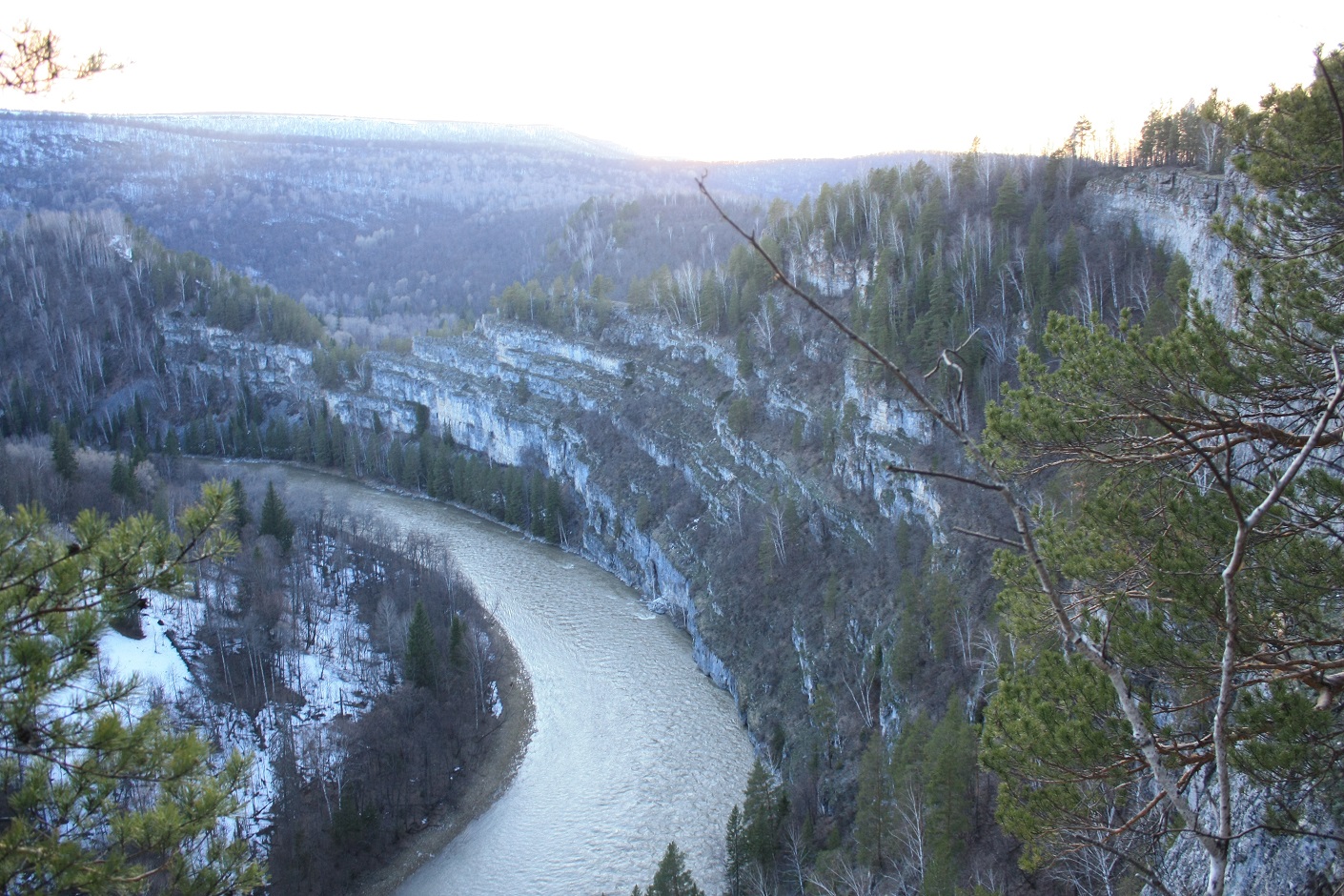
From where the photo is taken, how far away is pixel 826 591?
68.9 ft

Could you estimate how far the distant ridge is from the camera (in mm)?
115500

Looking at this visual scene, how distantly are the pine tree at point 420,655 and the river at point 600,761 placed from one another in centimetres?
273

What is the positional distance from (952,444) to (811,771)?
9026mm

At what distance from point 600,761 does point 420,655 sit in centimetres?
545

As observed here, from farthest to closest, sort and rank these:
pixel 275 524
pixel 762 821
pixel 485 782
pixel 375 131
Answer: pixel 375 131 < pixel 275 524 < pixel 485 782 < pixel 762 821

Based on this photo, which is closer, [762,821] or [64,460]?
[762,821]

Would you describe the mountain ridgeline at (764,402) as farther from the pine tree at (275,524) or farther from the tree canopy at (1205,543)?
the pine tree at (275,524)

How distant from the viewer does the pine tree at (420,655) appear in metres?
21.1

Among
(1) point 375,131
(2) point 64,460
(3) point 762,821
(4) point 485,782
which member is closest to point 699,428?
(4) point 485,782

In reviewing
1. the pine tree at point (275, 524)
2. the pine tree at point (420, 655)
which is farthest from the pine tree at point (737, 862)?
the pine tree at point (275, 524)

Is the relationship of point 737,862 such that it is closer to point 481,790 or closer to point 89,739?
point 481,790

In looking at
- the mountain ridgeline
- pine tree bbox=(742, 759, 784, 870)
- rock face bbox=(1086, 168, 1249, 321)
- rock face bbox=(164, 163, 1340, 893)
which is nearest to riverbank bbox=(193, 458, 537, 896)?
rock face bbox=(164, 163, 1340, 893)

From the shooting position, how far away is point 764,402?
29750 millimetres

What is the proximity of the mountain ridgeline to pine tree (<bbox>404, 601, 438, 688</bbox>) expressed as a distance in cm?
729
